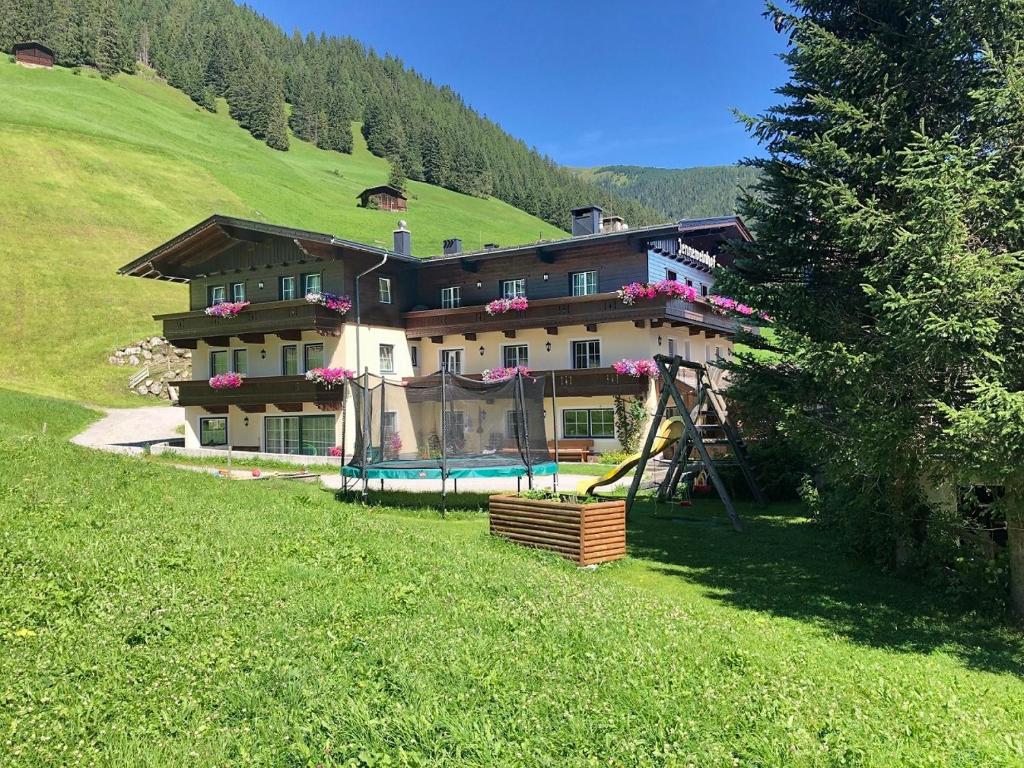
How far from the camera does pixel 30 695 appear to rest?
5.37 meters

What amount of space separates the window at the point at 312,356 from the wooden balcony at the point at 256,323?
0.82 metres

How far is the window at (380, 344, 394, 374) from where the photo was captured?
113 ft

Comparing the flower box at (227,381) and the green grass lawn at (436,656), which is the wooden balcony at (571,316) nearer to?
the flower box at (227,381)

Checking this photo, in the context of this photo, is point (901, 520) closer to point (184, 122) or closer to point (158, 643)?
point (158, 643)

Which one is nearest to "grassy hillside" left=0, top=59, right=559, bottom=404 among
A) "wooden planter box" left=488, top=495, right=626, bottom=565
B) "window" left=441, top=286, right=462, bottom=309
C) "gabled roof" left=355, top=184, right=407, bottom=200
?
"gabled roof" left=355, top=184, right=407, bottom=200

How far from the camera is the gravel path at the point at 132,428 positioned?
34438mm

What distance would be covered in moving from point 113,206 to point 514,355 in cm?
5015

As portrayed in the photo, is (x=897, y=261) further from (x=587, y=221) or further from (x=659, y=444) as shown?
(x=587, y=221)

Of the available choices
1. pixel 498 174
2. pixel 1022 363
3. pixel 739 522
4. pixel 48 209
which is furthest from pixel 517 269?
pixel 498 174

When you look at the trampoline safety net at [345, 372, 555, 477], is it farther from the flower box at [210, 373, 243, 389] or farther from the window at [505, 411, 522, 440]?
the flower box at [210, 373, 243, 389]

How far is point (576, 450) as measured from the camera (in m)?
30.8

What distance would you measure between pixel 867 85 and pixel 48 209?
68.3 m

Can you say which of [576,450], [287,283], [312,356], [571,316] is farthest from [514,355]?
[287,283]

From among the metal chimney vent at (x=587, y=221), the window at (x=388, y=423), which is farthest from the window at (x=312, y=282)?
the window at (x=388, y=423)
